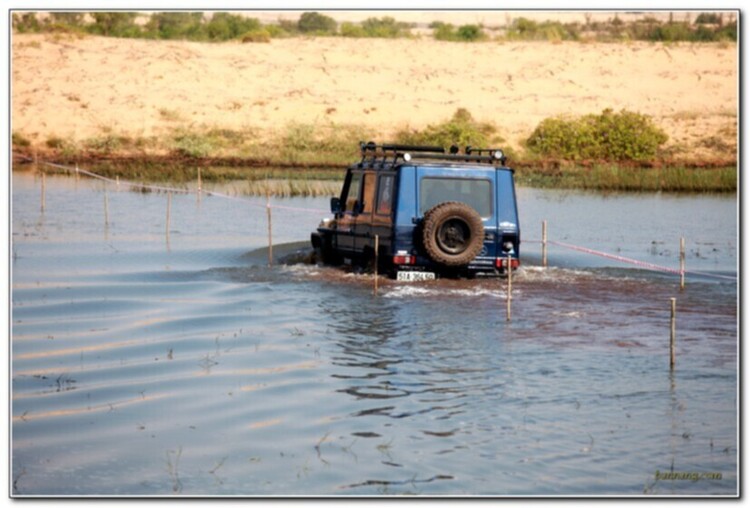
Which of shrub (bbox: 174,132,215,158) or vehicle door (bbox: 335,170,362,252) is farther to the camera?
shrub (bbox: 174,132,215,158)

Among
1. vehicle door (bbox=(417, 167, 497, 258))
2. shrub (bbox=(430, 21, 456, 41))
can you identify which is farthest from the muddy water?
shrub (bbox=(430, 21, 456, 41))

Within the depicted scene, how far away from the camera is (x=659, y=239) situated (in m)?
31.6

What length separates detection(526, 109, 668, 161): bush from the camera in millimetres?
54906

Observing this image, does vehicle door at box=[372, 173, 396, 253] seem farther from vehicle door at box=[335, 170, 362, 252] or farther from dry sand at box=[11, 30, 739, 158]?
dry sand at box=[11, 30, 739, 158]

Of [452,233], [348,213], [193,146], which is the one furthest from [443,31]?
[452,233]

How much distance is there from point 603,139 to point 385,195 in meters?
35.5

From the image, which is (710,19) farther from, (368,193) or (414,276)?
(414,276)

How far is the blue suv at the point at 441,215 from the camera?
20828mm

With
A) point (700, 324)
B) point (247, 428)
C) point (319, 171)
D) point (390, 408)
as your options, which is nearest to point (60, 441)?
point (247, 428)

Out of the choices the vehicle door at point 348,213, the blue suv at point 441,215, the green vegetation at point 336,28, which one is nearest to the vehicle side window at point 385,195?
the blue suv at point 441,215

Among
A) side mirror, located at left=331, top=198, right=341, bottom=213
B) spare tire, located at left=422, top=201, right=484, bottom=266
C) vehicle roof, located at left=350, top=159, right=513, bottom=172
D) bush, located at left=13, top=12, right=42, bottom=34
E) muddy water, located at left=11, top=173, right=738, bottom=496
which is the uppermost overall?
bush, located at left=13, top=12, right=42, bottom=34

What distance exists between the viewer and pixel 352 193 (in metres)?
22.9

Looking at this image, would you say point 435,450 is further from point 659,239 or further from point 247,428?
point 659,239

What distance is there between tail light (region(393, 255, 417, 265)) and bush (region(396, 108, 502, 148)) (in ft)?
112
